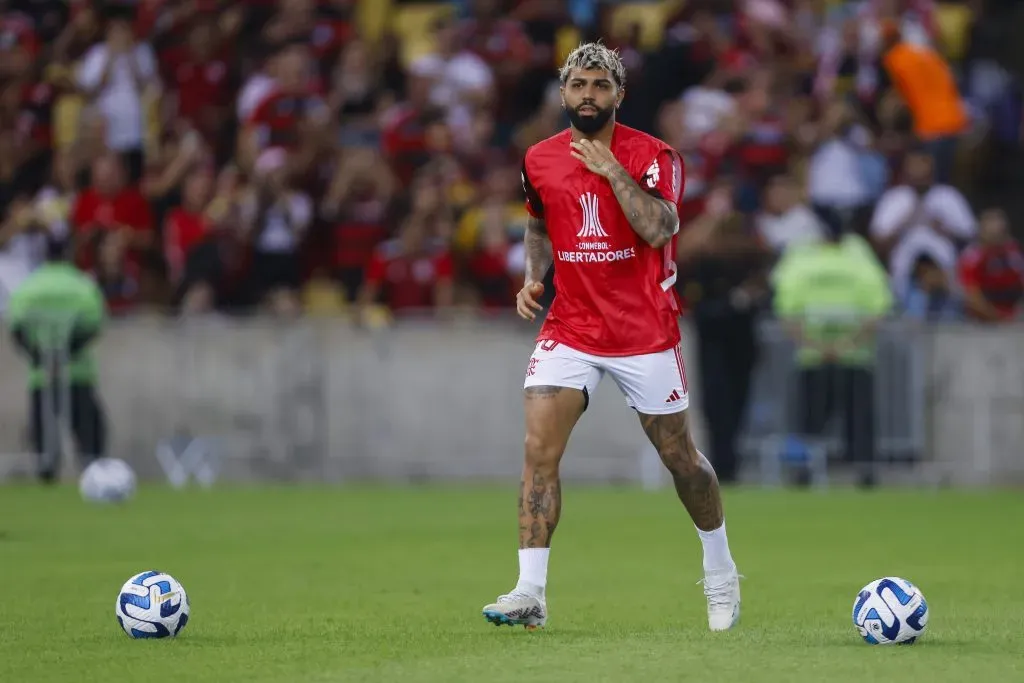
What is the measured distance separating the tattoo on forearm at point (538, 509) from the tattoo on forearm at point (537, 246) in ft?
3.19

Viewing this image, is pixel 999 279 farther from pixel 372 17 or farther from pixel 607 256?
pixel 607 256

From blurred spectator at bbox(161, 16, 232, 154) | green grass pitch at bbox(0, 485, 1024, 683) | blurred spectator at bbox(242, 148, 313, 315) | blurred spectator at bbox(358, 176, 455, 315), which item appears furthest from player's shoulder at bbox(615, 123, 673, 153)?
blurred spectator at bbox(161, 16, 232, 154)

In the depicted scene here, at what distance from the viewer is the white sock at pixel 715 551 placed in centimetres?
904

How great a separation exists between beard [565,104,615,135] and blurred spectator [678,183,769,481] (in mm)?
10697

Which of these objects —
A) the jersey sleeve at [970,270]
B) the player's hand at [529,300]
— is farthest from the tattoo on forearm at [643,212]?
the jersey sleeve at [970,270]

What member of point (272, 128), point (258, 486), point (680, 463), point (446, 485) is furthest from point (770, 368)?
point (680, 463)

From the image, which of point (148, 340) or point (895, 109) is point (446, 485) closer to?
point (148, 340)

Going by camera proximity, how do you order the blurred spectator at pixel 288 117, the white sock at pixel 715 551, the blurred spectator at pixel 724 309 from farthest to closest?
the blurred spectator at pixel 288 117 → the blurred spectator at pixel 724 309 → the white sock at pixel 715 551

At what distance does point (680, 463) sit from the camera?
29.3 ft

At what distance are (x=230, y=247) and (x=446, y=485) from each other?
372 cm

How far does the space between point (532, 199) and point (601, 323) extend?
2.20 ft

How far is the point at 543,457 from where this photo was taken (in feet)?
29.5

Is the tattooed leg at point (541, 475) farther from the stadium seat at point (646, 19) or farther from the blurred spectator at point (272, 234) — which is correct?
the stadium seat at point (646, 19)

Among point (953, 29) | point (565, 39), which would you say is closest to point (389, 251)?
point (565, 39)
